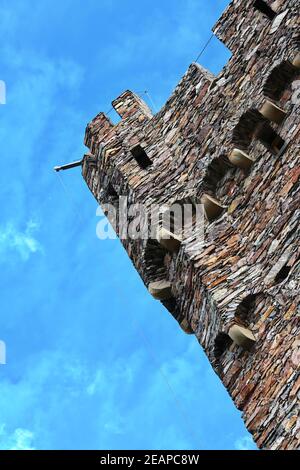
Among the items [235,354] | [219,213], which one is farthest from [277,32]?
[235,354]

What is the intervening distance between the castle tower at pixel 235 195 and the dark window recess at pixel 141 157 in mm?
18

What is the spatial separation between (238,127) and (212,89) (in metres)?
1.20

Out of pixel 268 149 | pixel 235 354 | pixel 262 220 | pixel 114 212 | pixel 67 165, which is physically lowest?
pixel 235 354

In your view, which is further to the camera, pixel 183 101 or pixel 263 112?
pixel 183 101

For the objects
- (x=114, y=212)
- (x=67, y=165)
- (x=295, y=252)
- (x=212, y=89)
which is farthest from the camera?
(x=67, y=165)

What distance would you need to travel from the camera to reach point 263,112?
11.9 m

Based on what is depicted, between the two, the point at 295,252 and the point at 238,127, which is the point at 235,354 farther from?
the point at 238,127

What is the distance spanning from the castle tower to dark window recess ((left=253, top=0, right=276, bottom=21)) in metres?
0.02

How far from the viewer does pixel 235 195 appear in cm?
1208

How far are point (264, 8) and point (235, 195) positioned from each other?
2.53 meters

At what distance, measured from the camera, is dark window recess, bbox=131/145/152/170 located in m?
13.8

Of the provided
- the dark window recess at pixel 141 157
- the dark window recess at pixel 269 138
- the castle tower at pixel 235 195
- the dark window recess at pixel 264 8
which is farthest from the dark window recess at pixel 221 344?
the dark window recess at pixel 264 8

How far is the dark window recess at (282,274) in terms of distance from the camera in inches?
409

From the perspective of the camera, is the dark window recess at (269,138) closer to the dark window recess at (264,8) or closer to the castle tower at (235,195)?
the castle tower at (235,195)
